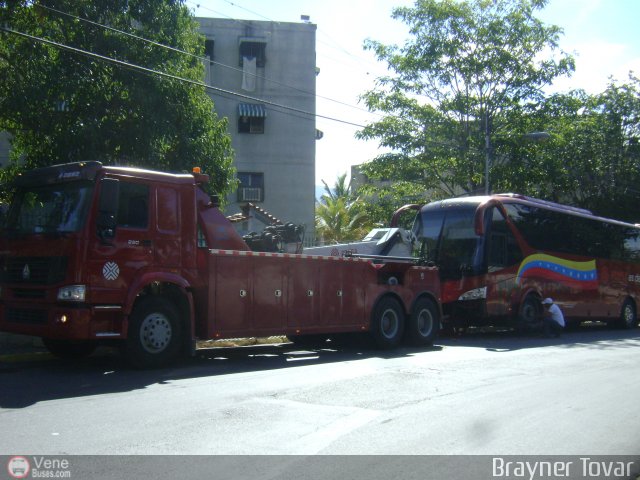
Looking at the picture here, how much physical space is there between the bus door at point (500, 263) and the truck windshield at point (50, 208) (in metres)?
11.4

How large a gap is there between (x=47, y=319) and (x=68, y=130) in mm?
5883

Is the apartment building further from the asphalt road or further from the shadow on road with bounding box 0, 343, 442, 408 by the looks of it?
the asphalt road

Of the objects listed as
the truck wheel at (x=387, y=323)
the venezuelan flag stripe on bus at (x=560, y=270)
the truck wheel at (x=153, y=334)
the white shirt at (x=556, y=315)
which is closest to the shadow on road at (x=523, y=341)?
the white shirt at (x=556, y=315)

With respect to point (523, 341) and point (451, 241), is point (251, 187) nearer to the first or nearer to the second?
point (451, 241)

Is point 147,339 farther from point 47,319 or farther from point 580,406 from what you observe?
point 580,406

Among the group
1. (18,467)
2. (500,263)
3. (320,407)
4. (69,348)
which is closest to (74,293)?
(69,348)

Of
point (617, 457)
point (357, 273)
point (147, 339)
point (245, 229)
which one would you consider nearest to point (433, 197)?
point (245, 229)

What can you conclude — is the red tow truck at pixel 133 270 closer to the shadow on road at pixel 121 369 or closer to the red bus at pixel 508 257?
the shadow on road at pixel 121 369

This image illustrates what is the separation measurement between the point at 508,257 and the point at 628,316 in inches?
364

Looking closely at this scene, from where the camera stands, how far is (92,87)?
14.3 m

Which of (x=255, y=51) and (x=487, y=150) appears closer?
(x=487, y=150)

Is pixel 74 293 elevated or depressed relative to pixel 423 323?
elevated

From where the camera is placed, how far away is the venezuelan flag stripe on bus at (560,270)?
770 inches

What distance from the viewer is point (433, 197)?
3162 cm
